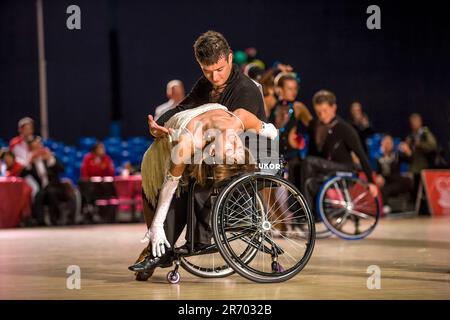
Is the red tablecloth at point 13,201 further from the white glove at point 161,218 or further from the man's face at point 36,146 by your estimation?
the white glove at point 161,218

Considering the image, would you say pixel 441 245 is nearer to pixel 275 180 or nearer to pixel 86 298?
pixel 275 180

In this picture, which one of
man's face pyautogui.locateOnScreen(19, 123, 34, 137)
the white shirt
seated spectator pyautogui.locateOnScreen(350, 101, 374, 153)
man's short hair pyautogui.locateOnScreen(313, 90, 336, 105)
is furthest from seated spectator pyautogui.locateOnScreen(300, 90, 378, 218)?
man's face pyautogui.locateOnScreen(19, 123, 34, 137)

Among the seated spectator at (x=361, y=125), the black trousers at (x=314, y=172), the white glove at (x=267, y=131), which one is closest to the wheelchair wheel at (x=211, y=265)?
the white glove at (x=267, y=131)

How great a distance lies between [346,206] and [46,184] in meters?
3.92

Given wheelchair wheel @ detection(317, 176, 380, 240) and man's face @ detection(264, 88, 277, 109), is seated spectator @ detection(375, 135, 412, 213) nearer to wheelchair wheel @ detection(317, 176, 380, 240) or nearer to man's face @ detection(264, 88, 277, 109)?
wheelchair wheel @ detection(317, 176, 380, 240)

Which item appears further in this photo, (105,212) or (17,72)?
(17,72)

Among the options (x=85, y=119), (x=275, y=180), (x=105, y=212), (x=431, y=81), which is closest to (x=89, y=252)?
(x=275, y=180)

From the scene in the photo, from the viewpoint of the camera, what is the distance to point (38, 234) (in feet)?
28.4

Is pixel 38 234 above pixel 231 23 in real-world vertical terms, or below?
below

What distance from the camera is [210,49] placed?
14.6ft

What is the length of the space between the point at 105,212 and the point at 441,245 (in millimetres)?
4882

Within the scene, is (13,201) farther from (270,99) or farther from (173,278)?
(173,278)

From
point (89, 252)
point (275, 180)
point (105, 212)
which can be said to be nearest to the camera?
point (275, 180)

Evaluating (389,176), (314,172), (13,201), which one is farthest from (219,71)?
(389,176)
